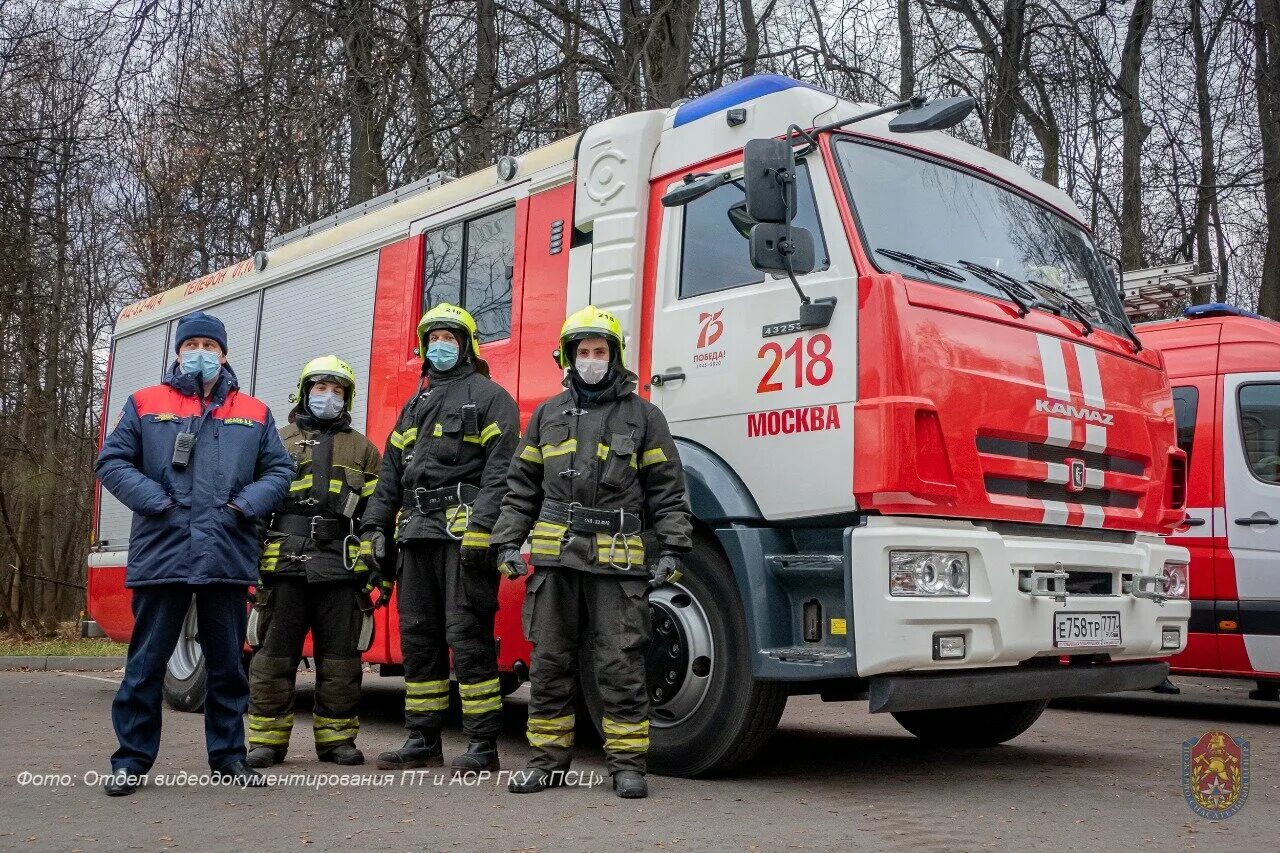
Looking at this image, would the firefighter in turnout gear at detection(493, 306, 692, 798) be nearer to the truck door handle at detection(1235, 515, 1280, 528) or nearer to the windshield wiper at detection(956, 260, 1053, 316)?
the windshield wiper at detection(956, 260, 1053, 316)

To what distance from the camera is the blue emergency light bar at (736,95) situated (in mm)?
5934

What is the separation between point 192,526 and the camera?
18.1 ft

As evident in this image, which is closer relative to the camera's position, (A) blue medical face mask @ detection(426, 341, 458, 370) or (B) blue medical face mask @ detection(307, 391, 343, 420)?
(A) blue medical face mask @ detection(426, 341, 458, 370)

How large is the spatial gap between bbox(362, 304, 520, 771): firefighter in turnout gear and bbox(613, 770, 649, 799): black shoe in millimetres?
776

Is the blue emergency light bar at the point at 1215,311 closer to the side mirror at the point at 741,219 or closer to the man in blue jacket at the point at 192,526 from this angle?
the side mirror at the point at 741,219

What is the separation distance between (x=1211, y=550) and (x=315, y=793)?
5791mm

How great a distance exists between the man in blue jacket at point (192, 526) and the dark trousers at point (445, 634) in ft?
2.26

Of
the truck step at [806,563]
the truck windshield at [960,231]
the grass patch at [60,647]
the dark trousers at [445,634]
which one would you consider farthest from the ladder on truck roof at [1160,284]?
the grass patch at [60,647]

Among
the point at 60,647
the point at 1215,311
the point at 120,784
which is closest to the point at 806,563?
the point at 120,784

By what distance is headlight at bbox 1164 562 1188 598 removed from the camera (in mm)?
6266

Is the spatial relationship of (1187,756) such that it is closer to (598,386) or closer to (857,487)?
(857,487)

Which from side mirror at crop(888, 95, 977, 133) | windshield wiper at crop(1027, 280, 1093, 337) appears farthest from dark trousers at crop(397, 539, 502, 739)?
windshield wiper at crop(1027, 280, 1093, 337)

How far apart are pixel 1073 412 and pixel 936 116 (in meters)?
1.38

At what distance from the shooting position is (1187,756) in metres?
6.83
